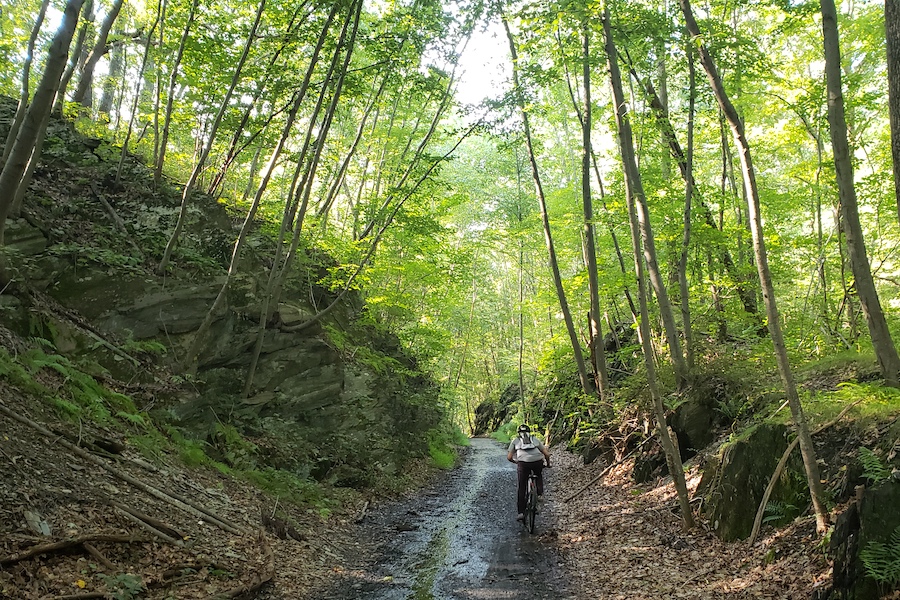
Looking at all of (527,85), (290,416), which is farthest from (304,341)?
(527,85)

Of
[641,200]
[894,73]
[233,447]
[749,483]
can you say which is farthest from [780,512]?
[233,447]

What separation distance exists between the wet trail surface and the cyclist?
1.89 ft

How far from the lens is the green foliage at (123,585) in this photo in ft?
13.8

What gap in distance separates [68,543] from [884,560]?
6261 millimetres

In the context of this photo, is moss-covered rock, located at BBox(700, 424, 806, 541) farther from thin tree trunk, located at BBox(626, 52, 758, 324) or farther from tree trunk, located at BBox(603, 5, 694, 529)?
thin tree trunk, located at BBox(626, 52, 758, 324)

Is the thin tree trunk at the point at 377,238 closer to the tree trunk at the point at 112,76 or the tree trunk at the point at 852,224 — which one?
the tree trunk at the point at 852,224

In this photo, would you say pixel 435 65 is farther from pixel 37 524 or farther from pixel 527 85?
pixel 37 524

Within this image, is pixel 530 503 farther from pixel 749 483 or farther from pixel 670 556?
pixel 749 483

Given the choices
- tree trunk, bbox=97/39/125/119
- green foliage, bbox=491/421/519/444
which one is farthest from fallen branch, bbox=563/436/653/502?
green foliage, bbox=491/421/519/444

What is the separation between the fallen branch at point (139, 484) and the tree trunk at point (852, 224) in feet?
24.8

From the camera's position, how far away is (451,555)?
23.3 feet

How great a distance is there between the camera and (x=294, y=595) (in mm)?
5445

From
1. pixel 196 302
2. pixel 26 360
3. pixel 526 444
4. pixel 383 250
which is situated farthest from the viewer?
pixel 383 250

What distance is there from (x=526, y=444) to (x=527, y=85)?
28.2 feet
